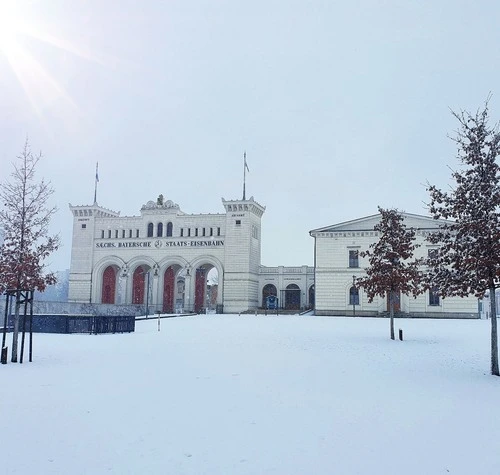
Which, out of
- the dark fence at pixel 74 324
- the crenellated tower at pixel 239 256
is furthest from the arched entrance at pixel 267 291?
the dark fence at pixel 74 324

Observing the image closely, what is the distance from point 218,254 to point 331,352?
4453 cm

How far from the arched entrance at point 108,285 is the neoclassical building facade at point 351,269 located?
27.7m

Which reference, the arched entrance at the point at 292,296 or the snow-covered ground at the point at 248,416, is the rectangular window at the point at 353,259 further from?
the snow-covered ground at the point at 248,416

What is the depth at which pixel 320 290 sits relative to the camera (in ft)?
179

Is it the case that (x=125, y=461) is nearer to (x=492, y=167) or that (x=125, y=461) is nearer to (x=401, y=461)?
(x=401, y=461)

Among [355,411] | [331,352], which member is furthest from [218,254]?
[355,411]

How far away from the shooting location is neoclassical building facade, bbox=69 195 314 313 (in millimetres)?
60531

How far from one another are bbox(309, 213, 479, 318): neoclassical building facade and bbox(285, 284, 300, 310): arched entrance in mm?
9626

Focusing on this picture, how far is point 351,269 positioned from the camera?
53.8m

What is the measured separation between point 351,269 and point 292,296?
12707mm

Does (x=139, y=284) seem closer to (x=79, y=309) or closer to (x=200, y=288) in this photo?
(x=200, y=288)

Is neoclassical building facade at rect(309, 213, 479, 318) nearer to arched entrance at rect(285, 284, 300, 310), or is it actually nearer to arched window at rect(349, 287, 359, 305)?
arched window at rect(349, 287, 359, 305)

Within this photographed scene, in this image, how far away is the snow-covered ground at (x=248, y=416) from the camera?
19.6 feet

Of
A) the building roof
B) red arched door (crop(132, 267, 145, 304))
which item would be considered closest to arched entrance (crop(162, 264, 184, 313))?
red arched door (crop(132, 267, 145, 304))
